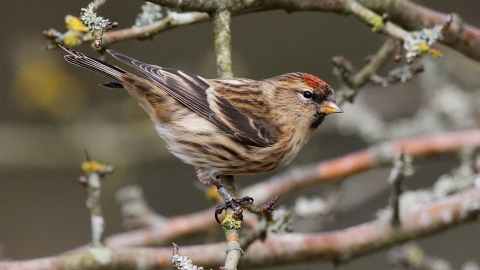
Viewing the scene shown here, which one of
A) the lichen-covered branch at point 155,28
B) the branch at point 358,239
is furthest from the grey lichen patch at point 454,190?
the lichen-covered branch at point 155,28

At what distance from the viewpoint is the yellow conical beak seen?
3.42m

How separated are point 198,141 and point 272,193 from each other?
1.13m

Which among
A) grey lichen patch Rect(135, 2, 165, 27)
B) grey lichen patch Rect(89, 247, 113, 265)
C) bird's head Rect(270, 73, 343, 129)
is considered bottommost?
grey lichen patch Rect(89, 247, 113, 265)

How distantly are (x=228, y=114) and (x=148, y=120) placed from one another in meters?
2.29

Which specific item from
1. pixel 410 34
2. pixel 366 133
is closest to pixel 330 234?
pixel 410 34

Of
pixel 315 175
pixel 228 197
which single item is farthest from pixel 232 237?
pixel 315 175

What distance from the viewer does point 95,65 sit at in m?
3.08

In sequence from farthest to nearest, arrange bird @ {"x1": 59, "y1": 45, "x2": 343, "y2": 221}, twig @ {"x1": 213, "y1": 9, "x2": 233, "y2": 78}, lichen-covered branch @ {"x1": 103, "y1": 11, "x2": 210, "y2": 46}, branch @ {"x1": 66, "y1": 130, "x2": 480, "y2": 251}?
branch @ {"x1": 66, "y1": 130, "x2": 480, "y2": 251}, bird @ {"x1": 59, "y1": 45, "x2": 343, "y2": 221}, lichen-covered branch @ {"x1": 103, "y1": 11, "x2": 210, "y2": 46}, twig @ {"x1": 213, "y1": 9, "x2": 233, "y2": 78}

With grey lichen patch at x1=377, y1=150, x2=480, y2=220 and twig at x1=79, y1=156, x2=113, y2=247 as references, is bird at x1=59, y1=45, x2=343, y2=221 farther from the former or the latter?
grey lichen patch at x1=377, y1=150, x2=480, y2=220

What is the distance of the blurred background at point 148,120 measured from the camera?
509 centimetres

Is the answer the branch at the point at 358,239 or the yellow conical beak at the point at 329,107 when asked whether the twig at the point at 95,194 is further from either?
the yellow conical beak at the point at 329,107

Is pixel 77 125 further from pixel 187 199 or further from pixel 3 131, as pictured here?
pixel 187 199

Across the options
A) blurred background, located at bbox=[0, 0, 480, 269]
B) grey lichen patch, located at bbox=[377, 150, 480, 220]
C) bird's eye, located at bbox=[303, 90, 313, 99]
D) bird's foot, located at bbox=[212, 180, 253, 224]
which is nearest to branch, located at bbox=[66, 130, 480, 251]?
grey lichen patch, located at bbox=[377, 150, 480, 220]

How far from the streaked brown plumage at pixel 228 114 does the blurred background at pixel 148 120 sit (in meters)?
1.25
